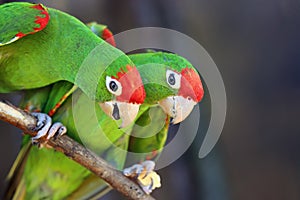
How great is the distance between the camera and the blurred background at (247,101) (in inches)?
44.8

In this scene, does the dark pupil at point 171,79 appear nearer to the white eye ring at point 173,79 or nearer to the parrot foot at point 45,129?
the white eye ring at point 173,79

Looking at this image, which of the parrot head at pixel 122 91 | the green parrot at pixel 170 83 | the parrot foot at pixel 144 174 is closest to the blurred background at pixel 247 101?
the parrot foot at pixel 144 174

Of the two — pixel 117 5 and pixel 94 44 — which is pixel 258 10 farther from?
pixel 94 44

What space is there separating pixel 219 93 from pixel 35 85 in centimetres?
28

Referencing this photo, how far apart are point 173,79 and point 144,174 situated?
0.26 meters

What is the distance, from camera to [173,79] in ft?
1.93

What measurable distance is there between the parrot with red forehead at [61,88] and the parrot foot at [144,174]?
0.05 m

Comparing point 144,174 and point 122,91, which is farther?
point 144,174

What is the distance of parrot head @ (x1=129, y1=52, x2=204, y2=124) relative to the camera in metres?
0.58

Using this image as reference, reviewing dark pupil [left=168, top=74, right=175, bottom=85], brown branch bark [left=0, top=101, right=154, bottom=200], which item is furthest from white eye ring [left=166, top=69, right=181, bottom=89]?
brown branch bark [left=0, top=101, right=154, bottom=200]

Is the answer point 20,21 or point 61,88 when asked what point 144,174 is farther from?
point 20,21

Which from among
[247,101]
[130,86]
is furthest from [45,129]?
[247,101]

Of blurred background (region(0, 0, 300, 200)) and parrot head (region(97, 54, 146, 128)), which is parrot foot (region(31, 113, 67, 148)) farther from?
blurred background (region(0, 0, 300, 200))

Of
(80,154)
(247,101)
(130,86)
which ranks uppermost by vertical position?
(247,101)
